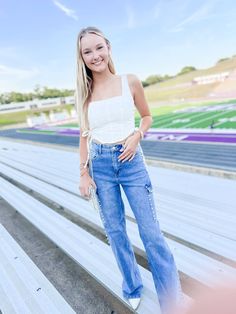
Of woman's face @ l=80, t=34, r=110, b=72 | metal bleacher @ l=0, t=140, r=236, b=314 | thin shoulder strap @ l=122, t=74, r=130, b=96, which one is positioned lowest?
metal bleacher @ l=0, t=140, r=236, b=314

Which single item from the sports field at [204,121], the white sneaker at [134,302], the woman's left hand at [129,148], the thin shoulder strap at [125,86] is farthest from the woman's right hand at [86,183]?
the sports field at [204,121]

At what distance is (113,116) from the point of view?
5.34ft

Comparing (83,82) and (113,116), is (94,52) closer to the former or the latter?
(83,82)

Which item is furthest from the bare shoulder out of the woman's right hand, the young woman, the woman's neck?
the woman's right hand

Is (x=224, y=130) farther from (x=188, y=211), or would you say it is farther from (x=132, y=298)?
(x=132, y=298)

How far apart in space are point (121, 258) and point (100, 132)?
90 cm

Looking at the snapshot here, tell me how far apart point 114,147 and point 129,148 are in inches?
3.7

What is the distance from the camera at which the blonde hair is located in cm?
162

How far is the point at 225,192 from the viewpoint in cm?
358

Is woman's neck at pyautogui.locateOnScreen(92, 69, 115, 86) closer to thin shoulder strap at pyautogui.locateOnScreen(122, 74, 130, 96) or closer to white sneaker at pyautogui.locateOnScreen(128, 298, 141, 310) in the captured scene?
thin shoulder strap at pyautogui.locateOnScreen(122, 74, 130, 96)

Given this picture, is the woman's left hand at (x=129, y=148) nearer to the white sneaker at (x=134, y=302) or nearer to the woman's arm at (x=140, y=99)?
Result: the woman's arm at (x=140, y=99)

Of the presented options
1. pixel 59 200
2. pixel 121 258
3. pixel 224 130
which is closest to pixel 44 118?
pixel 224 130

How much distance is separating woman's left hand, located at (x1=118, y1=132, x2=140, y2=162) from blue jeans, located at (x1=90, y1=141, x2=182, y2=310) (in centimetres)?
3

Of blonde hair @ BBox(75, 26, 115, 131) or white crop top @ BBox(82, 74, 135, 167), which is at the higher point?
blonde hair @ BBox(75, 26, 115, 131)
